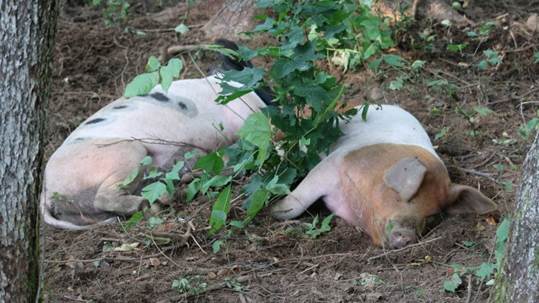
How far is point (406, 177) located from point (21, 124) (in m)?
2.31

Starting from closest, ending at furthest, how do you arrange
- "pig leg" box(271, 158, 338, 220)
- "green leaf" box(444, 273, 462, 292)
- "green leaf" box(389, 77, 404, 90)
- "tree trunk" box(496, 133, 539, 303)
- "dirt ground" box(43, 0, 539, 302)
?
"tree trunk" box(496, 133, 539, 303) < "green leaf" box(444, 273, 462, 292) < "dirt ground" box(43, 0, 539, 302) < "pig leg" box(271, 158, 338, 220) < "green leaf" box(389, 77, 404, 90)

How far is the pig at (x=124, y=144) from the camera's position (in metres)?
5.29

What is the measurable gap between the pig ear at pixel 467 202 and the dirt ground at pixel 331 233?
0.06 metres

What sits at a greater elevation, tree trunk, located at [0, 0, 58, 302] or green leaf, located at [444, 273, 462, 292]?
tree trunk, located at [0, 0, 58, 302]

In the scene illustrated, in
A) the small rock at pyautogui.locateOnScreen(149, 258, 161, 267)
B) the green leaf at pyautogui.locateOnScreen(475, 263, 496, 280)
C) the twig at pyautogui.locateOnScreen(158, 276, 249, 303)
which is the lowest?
the small rock at pyautogui.locateOnScreen(149, 258, 161, 267)

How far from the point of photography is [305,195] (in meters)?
5.03

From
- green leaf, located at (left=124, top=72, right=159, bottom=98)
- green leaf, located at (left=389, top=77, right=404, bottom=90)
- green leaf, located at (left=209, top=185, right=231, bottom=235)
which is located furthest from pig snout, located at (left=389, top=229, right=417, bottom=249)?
green leaf, located at (left=389, top=77, right=404, bottom=90)

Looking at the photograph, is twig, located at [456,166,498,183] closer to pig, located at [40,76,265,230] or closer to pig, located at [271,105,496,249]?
pig, located at [271,105,496,249]

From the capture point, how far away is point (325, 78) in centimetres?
471

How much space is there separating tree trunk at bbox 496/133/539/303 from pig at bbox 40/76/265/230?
2.42 m

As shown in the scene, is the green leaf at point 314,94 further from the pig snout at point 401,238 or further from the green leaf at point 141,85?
the green leaf at point 141,85

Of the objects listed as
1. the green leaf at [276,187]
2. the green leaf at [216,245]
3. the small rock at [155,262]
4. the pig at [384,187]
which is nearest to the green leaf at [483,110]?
the pig at [384,187]

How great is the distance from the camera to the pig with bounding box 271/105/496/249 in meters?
4.67

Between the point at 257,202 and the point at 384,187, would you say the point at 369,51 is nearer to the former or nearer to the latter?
the point at 384,187
